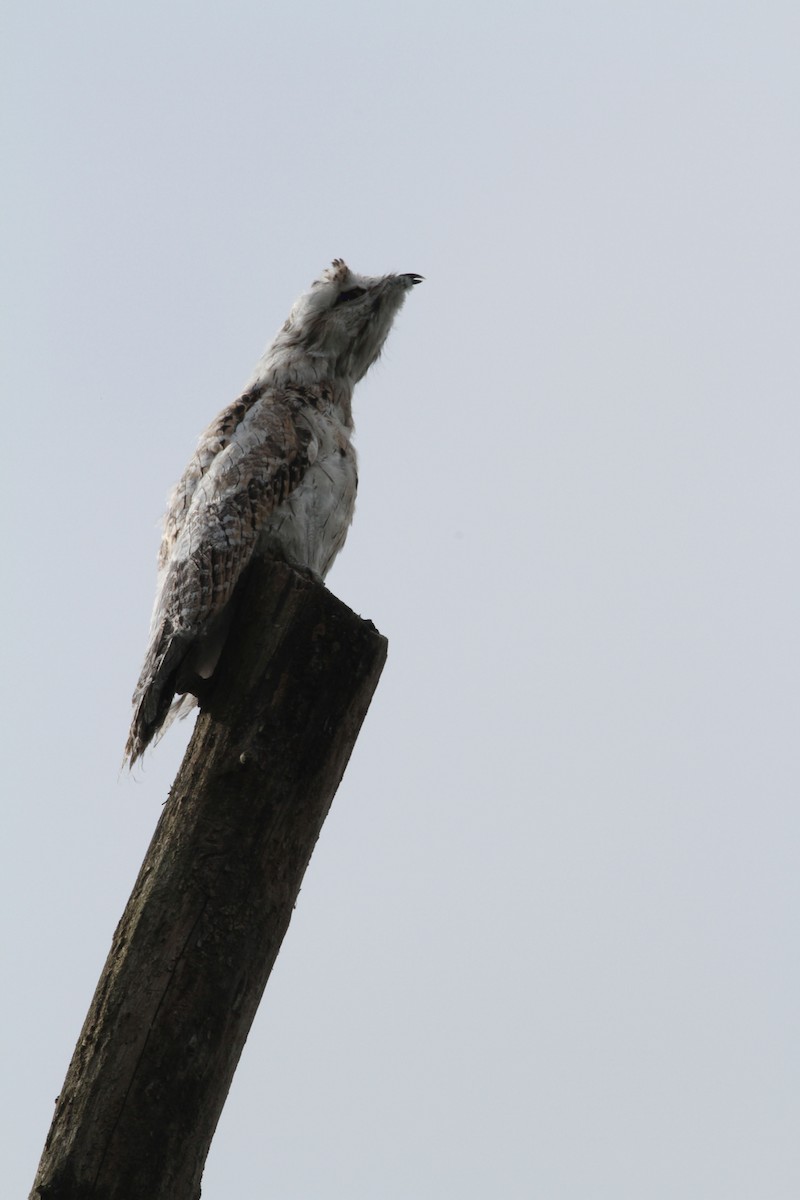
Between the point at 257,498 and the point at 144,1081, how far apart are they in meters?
2.58

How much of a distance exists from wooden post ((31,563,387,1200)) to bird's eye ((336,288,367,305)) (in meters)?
3.25

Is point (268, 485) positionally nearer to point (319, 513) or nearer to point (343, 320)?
point (319, 513)

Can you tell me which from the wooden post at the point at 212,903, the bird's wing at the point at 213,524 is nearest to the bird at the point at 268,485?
the bird's wing at the point at 213,524

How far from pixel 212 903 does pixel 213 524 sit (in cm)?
195

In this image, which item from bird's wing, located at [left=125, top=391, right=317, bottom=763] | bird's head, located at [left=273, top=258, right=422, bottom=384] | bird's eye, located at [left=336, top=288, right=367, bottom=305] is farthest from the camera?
bird's eye, located at [left=336, top=288, right=367, bottom=305]

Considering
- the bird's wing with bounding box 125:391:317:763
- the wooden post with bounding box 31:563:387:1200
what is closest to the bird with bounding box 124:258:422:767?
the bird's wing with bounding box 125:391:317:763

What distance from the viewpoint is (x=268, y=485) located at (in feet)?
17.1

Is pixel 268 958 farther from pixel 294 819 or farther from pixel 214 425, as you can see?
pixel 214 425

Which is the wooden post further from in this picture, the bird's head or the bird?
the bird's head

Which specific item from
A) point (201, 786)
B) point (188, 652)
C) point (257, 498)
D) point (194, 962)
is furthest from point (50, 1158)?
point (257, 498)

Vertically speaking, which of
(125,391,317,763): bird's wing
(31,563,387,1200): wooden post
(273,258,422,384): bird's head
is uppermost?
(273,258,422,384): bird's head

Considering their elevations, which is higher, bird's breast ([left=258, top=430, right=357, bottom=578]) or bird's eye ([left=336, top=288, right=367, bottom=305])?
bird's eye ([left=336, top=288, right=367, bottom=305])

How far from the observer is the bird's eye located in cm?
687

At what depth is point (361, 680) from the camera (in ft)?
12.6
